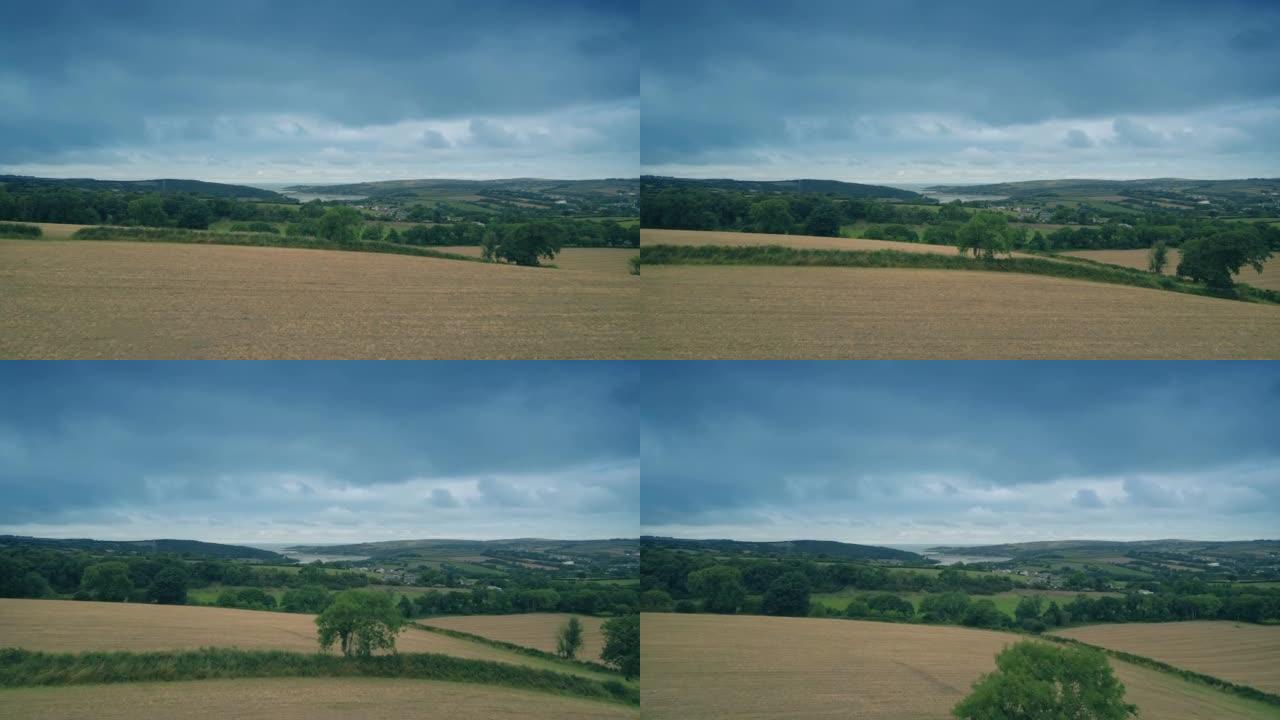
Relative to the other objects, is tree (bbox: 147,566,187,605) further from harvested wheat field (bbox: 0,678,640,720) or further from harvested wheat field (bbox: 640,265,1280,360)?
harvested wheat field (bbox: 640,265,1280,360)

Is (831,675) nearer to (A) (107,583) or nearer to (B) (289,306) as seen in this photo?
(B) (289,306)

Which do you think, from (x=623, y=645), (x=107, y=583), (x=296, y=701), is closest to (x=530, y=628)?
(x=623, y=645)

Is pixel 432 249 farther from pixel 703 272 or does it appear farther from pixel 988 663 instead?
pixel 988 663

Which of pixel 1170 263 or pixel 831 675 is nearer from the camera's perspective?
pixel 831 675

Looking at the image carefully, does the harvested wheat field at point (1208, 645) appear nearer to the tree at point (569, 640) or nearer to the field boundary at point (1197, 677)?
the field boundary at point (1197, 677)

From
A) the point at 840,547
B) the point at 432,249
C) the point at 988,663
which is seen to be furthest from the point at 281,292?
the point at 988,663

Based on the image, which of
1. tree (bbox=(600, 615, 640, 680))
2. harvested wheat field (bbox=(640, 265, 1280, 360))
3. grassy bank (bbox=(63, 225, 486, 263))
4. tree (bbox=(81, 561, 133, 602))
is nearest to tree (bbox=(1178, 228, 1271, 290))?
harvested wheat field (bbox=(640, 265, 1280, 360))

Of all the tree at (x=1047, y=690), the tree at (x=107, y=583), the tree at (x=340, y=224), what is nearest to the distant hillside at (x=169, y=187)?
the tree at (x=340, y=224)
